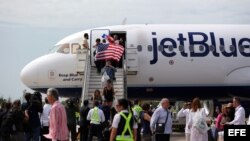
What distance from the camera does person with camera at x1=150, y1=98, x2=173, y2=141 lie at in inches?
546

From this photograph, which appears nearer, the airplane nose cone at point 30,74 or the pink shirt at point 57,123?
the pink shirt at point 57,123

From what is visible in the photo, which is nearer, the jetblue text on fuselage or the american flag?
the american flag

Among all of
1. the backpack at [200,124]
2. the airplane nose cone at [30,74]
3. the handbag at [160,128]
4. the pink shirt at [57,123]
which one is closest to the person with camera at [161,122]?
the handbag at [160,128]

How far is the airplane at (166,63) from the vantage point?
24.9 meters

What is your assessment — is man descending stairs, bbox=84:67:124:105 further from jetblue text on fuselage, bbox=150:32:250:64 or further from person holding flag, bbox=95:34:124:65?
jetblue text on fuselage, bbox=150:32:250:64

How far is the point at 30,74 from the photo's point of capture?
25.1 meters

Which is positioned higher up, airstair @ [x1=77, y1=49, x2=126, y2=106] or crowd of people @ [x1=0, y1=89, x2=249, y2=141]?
airstair @ [x1=77, y1=49, x2=126, y2=106]

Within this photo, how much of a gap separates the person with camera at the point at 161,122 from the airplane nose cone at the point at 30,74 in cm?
1206

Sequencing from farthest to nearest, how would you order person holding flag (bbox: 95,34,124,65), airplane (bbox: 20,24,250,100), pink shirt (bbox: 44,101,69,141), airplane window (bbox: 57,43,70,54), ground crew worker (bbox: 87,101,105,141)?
1. airplane window (bbox: 57,43,70,54)
2. airplane (bbox: 20,24,250,100)
3. person holding flag (bbox: 95,34,124,65)
4. ground crew worker (bbox: 87,101,105,141)
5. pink shirt (bbox: 44,101,69,141)

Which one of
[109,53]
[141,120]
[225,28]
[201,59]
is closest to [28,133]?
[141,120]

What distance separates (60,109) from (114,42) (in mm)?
13095

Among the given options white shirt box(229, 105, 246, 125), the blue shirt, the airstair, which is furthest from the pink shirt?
the airstair

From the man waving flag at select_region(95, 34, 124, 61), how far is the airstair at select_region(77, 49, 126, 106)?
0.76m

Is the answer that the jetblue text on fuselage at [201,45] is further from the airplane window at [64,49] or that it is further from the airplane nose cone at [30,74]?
the airplane nose cone at [30,74]
